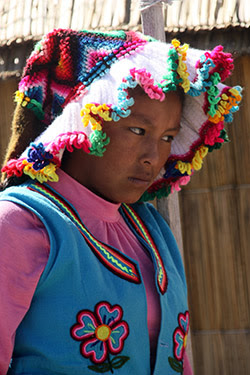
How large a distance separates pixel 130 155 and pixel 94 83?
9.1 inches

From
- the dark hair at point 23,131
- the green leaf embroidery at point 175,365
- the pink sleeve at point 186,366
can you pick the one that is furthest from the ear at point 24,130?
the pink sleeve at point 186,366

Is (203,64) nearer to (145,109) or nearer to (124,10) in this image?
(145,109)

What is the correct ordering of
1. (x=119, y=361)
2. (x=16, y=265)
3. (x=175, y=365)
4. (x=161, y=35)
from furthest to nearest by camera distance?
(x=161, y=35)
(x=175, y=365)
(x=119, y=361)
(x=16, y=265)

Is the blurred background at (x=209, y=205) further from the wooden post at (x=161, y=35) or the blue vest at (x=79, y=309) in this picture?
the blue vest at (x=79, y=309)

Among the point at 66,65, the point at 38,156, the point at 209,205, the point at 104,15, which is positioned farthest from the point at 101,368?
the point at 104,15

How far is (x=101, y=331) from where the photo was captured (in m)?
1.83

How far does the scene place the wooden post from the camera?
7.89ft

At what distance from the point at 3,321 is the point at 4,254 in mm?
169

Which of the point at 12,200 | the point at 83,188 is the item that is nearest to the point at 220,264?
the point at 83,188

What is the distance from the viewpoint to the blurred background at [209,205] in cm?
337

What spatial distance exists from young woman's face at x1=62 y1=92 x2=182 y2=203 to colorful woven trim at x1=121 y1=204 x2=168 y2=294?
222mm

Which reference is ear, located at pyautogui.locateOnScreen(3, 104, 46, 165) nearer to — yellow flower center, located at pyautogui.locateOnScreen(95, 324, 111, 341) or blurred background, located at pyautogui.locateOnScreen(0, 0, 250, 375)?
yellow flower center, located at pyautogui.locateOnScreen(95, 324, 111, 341)

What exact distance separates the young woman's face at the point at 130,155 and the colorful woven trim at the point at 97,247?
126 mm

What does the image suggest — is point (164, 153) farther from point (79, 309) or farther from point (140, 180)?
point (79, 309)
